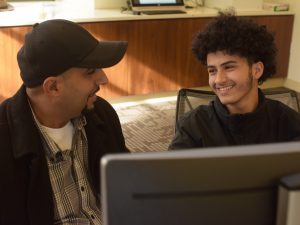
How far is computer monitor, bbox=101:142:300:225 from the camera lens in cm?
60

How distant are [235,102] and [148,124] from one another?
2.46 meters

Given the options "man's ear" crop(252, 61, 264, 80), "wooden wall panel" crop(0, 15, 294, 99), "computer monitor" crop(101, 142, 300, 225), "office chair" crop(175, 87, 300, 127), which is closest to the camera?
"computer monitor" crop(101, 142, 300, 225)

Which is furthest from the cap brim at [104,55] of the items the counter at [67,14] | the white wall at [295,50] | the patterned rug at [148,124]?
the white wall at [295,50]

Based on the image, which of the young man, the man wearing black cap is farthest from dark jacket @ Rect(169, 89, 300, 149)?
the man wearing black cap

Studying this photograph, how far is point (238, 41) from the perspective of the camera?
1520 millimetres

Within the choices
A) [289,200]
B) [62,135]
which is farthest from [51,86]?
[289,200]

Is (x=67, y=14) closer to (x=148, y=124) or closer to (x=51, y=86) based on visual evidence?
(x=148, y=124)

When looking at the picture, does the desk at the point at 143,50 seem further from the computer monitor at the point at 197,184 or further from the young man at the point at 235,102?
the computer monitor at the point at 197,184

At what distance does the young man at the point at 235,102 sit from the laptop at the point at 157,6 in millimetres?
2658

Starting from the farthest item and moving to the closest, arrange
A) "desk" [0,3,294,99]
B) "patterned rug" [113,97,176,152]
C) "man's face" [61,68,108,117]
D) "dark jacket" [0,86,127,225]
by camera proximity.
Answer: "desk" [0,3,294,99] → "patterned rug" [113,97,176,152] → "man's face" [61,68,108,117] → "dark jacket" [0,86,127,225]

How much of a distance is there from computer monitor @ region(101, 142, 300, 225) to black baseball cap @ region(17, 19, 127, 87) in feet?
2.46

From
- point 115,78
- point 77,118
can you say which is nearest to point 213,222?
point 77,118

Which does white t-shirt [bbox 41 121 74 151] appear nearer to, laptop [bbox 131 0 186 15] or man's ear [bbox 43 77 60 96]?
man's ear [bbox 43 77 60 96]

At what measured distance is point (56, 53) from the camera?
4.16ft
